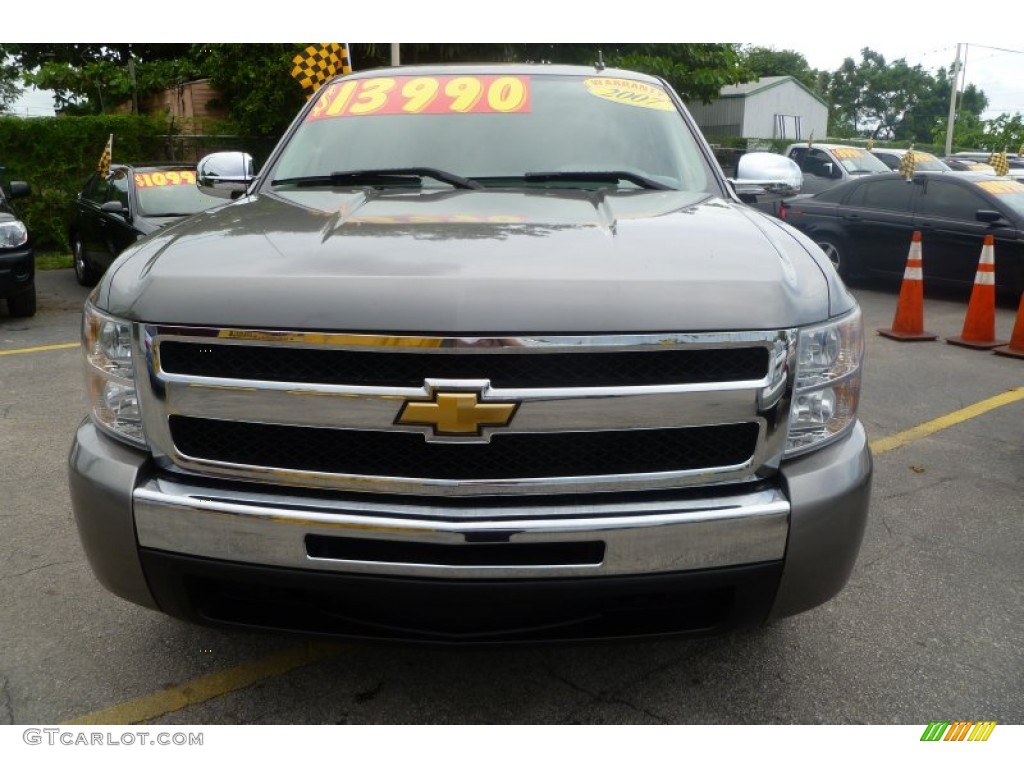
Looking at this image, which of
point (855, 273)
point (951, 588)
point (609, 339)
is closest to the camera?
point (609, 339)

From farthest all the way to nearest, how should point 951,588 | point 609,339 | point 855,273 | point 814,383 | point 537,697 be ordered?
point 855,273, point 951,588, point 537,697, point 814,383, point 609,339

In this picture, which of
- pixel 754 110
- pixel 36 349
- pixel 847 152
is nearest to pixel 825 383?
pixel 36 349

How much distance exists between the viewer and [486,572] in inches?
79.8

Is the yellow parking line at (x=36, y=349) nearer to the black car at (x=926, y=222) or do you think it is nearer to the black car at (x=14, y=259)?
the black car at (x=14, y=259)

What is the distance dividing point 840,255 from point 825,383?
382 inches

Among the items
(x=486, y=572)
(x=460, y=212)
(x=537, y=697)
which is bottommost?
(x=537, y=697)

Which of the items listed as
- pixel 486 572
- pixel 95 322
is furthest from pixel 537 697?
pixel 95 322

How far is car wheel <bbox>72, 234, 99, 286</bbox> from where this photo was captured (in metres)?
10.9

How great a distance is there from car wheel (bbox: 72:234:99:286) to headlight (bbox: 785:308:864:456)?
1039 centimetres

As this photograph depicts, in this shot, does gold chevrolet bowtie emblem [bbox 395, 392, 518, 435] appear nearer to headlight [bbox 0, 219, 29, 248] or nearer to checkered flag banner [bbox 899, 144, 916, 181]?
headlight [bbox 0, 219, 29, 248]

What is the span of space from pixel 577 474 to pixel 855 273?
1005 cm

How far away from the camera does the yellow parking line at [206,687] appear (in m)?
2.46

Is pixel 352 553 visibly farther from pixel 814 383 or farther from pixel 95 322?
pixel 814 383

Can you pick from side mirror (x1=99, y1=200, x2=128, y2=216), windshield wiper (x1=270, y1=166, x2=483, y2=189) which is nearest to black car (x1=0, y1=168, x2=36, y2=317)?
side mirror (x1=99, y1=200, x2=128, y2=216)
